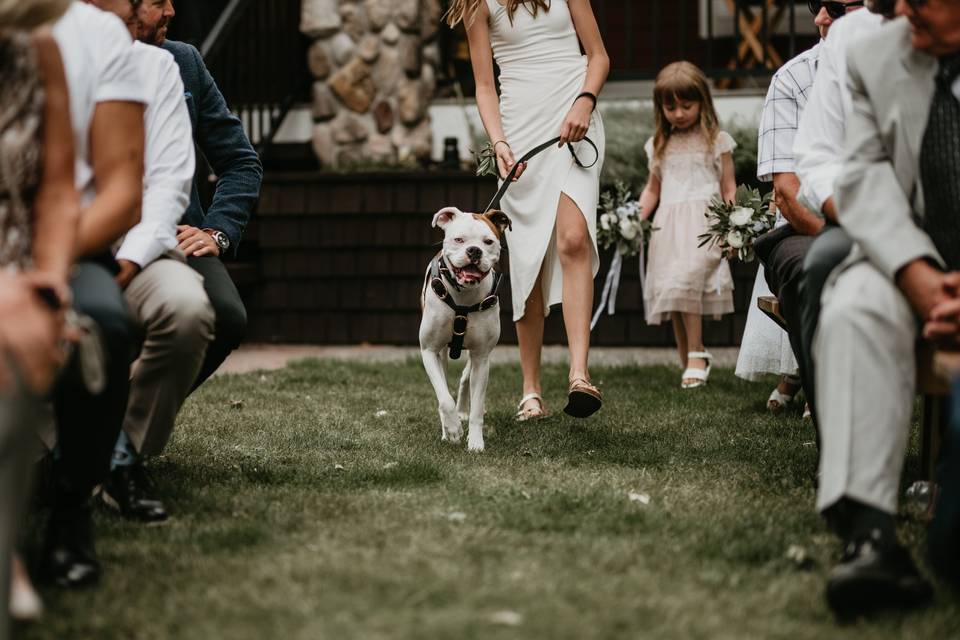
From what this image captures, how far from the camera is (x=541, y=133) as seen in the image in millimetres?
5434

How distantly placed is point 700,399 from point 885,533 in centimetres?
335

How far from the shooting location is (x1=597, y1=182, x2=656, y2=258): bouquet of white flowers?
6.95 metres

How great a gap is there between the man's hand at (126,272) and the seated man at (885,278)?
1.86m

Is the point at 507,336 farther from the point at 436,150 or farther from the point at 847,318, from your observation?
the point at 847,318

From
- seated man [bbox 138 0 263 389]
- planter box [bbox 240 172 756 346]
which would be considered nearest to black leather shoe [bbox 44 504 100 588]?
seated man [bbox 138 0 263 389]

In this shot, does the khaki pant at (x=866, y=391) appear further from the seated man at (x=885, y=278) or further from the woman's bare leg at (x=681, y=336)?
the woman's bare leg at (x=681, y=336)

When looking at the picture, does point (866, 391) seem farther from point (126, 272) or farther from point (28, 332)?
point (126, 272)

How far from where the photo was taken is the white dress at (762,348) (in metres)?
5.43

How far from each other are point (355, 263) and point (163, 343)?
17.6 ft

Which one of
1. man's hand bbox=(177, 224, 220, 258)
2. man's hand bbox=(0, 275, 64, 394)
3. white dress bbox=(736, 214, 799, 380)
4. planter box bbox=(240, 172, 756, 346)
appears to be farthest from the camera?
planter box bbox=(240, 172, 756, 346)

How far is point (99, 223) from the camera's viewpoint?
286cm

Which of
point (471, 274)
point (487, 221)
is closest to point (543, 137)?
point (487, 221)

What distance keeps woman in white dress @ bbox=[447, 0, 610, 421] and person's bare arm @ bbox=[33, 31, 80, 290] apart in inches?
109

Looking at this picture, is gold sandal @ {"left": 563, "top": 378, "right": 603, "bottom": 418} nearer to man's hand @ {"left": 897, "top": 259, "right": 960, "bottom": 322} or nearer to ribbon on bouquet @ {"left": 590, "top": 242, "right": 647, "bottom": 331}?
man's hand @ {"left": 897, "top": 259, "right": 960, "bottom": 322}
